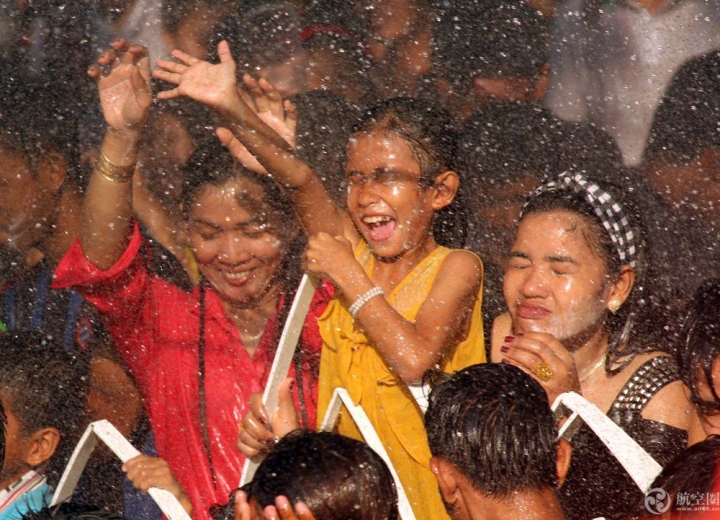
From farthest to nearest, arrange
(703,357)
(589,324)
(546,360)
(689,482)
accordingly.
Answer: (589,324) → (546,360) → (703,357) → (689,482)

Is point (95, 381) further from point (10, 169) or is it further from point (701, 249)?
point (701, 249)

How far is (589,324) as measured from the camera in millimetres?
1603

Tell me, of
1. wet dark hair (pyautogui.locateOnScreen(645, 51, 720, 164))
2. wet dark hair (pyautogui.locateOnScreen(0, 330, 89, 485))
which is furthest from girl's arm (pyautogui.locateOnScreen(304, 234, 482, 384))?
wet dark hair (pyautogui.locateOnScreen(645, 51, 720, 164))

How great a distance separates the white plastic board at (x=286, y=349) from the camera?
160cm

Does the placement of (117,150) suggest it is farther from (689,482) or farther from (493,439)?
(689,482)

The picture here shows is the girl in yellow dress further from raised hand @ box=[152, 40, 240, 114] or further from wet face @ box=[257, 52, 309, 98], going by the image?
wet face @ box=[257, 52, 309, 98]

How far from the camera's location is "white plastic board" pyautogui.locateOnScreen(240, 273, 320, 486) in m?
1.60

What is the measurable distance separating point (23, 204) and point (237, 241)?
573 millimetres

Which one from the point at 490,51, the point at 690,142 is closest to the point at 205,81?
the point at 490,51

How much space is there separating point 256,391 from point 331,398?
225mm

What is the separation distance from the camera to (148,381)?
1865 mm

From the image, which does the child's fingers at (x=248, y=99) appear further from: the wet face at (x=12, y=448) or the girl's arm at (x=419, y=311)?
the wet face at (x=12, y=448)

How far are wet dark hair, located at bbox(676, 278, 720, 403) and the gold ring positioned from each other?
18cm

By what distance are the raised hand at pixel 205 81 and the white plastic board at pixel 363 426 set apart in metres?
0.50
